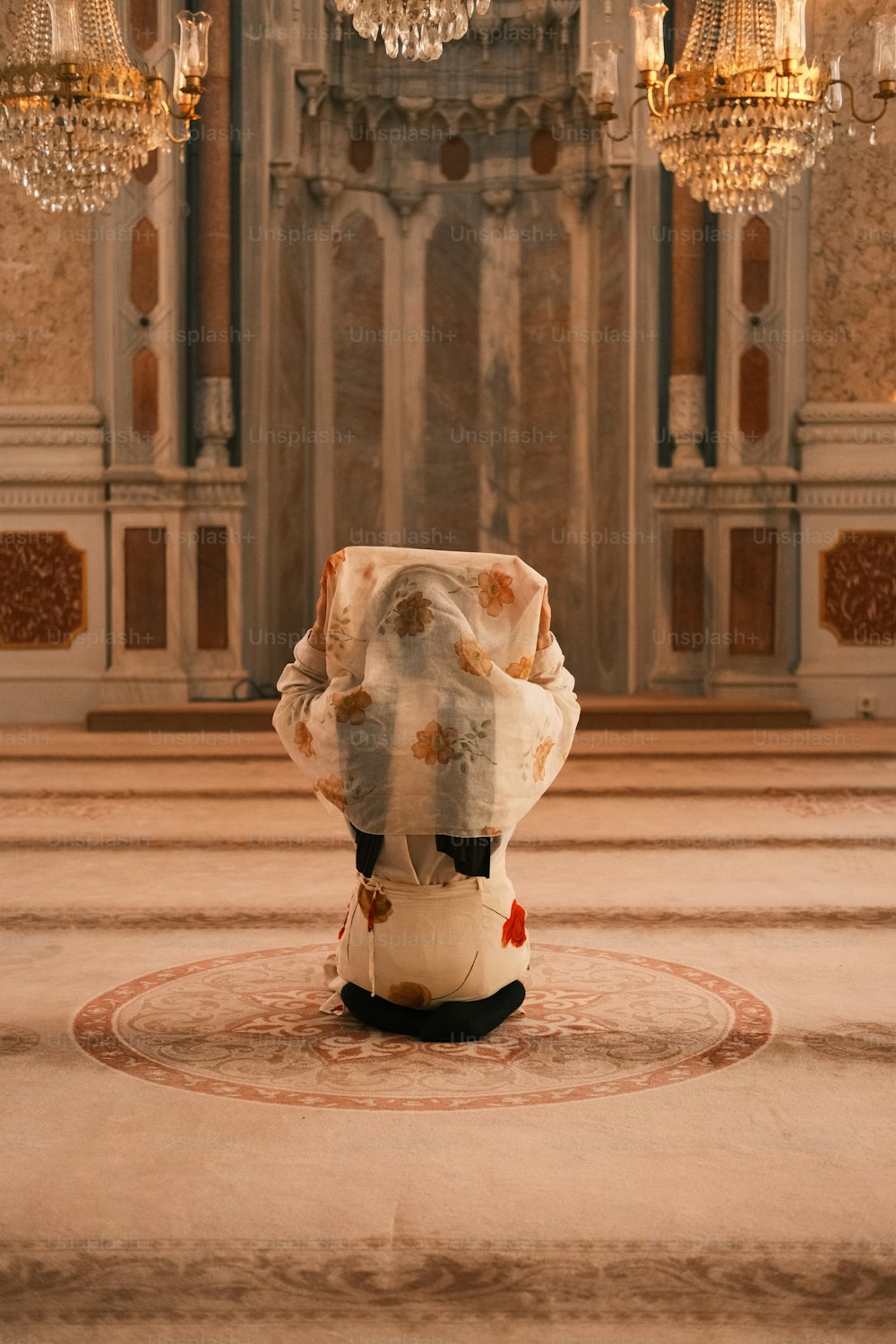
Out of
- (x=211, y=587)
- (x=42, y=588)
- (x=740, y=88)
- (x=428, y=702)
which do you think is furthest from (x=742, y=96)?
(x=42, y=588)

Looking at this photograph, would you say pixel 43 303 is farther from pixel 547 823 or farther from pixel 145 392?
pixel 547 823

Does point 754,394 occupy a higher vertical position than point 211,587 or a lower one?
higher

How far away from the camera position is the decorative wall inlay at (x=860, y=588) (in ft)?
29.8

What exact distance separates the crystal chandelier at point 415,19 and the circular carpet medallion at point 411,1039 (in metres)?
2.89

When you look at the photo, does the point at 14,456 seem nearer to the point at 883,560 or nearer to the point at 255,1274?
the point at 883,560

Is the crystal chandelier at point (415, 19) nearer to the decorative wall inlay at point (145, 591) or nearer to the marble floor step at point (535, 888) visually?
the marble floor step at point (535, 888)

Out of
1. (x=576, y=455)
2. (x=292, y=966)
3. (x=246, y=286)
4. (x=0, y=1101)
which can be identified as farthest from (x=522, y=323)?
(x=0, y=1101)

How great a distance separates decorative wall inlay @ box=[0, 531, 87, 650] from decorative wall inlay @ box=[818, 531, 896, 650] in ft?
13.8

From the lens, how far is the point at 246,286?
9016mm

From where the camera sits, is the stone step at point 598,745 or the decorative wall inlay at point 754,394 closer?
the stone step at point 598,745

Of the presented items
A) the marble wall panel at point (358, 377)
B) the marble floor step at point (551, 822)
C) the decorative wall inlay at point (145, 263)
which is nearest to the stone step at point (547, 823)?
the marble floor step at point (551, 822)

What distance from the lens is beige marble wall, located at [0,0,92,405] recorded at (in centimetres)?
888

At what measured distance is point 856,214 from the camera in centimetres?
899

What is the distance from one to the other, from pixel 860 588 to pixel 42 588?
4620mm
